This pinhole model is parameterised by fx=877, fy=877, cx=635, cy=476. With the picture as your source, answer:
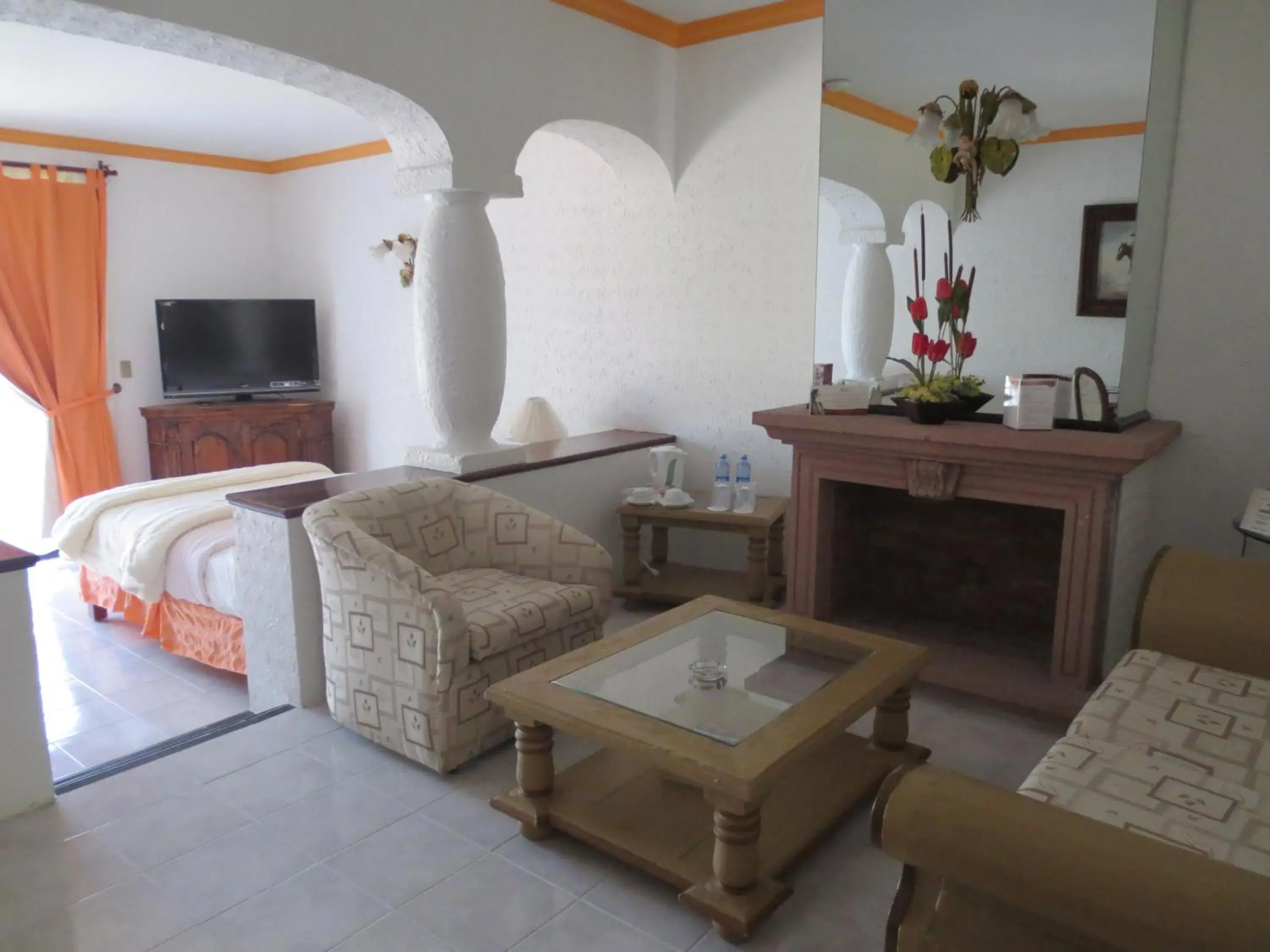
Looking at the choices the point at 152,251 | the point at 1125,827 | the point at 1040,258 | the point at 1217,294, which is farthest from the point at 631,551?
the point at 152,251

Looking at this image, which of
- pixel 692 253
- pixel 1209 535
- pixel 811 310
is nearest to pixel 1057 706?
pixel 1209 535

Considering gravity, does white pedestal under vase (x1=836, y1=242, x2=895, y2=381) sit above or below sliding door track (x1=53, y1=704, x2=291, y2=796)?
above

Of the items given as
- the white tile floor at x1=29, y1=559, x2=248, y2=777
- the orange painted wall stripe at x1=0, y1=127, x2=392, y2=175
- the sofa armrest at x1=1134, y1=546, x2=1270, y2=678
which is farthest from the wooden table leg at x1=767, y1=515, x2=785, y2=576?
the orange painted wall stripe at x1=0, y1=127, x2=392, y2=175

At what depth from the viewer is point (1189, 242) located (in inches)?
113

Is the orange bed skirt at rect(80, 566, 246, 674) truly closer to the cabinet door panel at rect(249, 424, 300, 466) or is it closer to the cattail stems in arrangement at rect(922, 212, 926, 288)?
the cabinet door panel at rect(249, 424, 300, 466)

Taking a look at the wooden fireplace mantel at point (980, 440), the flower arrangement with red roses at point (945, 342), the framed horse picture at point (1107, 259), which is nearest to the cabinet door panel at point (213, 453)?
the wooden fireplace mantel at point (980, 440)

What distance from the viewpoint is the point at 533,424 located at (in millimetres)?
4285

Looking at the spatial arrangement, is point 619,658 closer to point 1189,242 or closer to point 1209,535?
point 1209,535

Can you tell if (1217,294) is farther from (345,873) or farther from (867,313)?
(345,873)

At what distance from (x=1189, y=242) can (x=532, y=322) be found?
9.89ft

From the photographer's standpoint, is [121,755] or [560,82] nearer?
[121,755]

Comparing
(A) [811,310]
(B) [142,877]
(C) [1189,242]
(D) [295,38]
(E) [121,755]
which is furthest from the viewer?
(A) [811,310]

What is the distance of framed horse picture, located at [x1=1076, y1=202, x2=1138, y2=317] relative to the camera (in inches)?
107

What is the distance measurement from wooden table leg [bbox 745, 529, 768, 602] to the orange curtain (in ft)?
14.8
